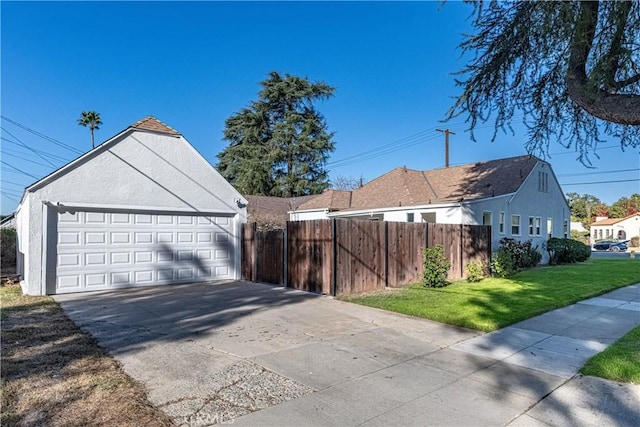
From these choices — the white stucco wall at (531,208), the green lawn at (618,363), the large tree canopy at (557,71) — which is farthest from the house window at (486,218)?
the green lawn at (618,363)

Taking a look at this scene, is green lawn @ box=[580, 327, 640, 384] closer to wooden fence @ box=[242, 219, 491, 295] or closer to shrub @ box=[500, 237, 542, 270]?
wooden fence @ box=[242, 219, 491, 295]

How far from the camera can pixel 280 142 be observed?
111 feet

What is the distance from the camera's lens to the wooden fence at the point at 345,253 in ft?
32.9

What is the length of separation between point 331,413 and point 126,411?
1.83 m

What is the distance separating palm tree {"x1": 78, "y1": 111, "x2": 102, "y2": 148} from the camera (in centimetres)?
3062

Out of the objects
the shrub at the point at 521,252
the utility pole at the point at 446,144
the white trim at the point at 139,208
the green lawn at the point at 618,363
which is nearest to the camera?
the green lawn at the point at 618,363

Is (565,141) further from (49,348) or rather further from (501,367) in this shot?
(49,348)

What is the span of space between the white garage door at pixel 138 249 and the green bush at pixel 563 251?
16390 mm

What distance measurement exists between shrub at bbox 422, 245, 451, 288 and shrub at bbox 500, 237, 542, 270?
250 inches

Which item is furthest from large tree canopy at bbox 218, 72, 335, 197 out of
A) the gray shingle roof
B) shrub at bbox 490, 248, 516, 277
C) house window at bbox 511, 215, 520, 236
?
shrub at bbox 490, 248, 516, 277

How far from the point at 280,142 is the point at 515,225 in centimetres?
2125

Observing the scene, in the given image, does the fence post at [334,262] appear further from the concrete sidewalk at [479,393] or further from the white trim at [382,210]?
the white trim at [382,210]

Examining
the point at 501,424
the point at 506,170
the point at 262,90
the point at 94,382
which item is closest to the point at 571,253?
the point at 506,170

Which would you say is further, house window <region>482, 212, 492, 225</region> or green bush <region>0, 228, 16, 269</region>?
house window <region>482, 212, 492, 225</region>
